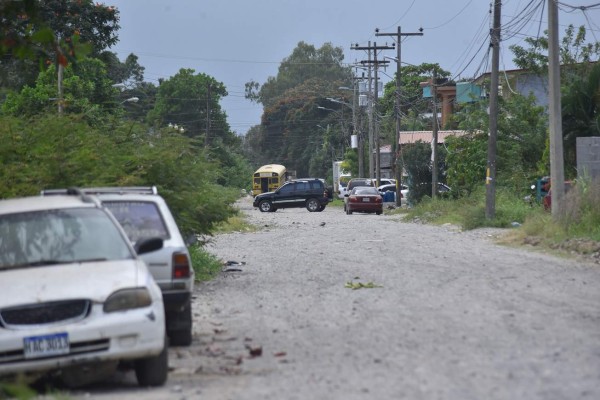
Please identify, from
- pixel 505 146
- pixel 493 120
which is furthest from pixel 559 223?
pixel 505 146

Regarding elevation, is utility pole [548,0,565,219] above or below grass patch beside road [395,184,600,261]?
above

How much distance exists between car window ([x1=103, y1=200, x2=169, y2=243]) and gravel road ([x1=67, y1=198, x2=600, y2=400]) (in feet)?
4.46

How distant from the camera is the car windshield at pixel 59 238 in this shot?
10.0 meters

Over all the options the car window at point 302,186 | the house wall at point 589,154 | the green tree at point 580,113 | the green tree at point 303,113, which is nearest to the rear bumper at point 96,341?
the house wall at point 589,154

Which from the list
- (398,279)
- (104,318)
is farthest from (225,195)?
(104,318)

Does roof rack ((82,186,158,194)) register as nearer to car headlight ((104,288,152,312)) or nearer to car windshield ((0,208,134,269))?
car windshield ((0,208,134,269))

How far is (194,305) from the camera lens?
1518cm

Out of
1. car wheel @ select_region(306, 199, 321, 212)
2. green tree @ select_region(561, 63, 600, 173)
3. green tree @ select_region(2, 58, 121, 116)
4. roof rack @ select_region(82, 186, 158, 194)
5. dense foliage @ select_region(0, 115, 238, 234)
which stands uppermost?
green tree @ select_region(2, 58, 121, 116)

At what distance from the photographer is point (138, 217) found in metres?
12.6

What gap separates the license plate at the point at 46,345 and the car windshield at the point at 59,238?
132 centimetres

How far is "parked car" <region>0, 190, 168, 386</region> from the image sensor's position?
871cm

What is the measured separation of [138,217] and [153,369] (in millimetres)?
3752

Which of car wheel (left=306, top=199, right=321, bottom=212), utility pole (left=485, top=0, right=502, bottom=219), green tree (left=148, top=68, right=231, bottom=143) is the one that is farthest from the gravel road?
green tree (left=148, top=68, right=231, bottom=143)

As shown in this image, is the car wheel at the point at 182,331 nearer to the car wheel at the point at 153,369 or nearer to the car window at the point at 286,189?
the car wheel at the point at 153,369
